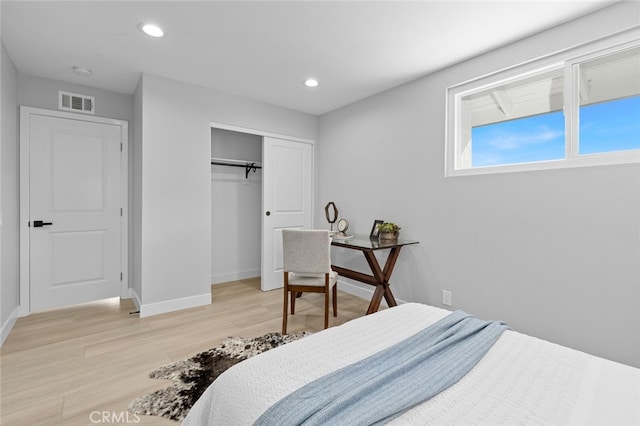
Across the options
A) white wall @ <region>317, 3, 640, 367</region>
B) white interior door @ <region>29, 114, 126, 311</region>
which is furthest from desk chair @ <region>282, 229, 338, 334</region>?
white interior door @ <region>29, 114, 126, 311</region>

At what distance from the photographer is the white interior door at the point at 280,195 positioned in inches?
159

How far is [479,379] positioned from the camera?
41.0 inches

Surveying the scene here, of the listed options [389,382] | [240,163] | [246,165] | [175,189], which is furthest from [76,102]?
[389,382]

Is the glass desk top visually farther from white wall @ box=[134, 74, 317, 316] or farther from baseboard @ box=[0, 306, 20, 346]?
baseboard @ box=[0, 306, 20, 346]

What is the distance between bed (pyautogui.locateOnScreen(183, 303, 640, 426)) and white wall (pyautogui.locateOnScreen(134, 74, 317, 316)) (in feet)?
8.06

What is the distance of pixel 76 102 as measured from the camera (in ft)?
Result: 10.9

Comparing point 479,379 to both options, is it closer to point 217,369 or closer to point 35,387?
point 217,369

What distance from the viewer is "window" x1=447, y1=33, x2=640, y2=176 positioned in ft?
6.70

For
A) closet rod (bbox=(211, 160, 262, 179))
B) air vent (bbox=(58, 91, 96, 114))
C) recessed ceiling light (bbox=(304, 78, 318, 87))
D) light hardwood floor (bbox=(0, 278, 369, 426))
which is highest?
recessed ceiling light (bbox=(304, 78, 318, 87))

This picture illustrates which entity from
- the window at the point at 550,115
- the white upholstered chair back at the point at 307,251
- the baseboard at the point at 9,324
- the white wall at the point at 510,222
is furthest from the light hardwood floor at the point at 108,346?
the window at the point at 550,115

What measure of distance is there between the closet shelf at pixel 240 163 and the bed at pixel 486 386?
11.3ft

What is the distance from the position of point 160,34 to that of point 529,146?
3.18m

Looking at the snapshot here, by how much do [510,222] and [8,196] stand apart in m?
4.47

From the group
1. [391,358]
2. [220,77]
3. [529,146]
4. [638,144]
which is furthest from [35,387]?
[638,144]
